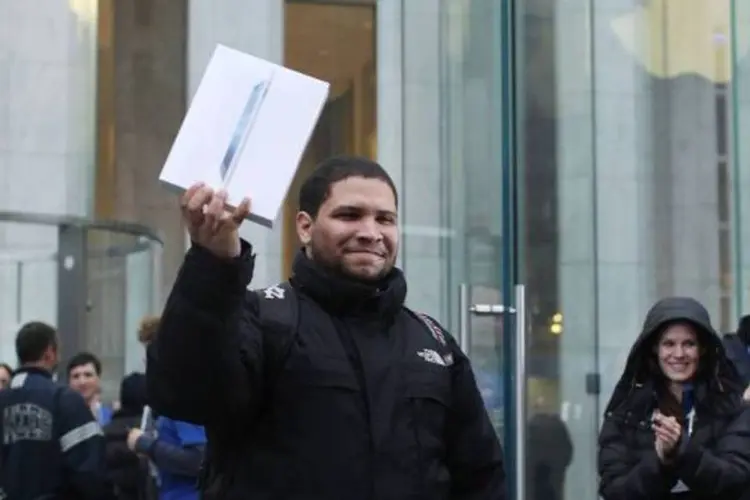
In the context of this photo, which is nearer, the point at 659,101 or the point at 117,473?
the point at 659,101

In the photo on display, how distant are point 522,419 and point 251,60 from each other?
355 cm

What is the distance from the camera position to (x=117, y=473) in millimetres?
8211

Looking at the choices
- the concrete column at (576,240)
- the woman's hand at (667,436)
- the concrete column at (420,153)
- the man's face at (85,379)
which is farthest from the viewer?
the man's face at (85,379)

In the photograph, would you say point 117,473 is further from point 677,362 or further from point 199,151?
point 199,151

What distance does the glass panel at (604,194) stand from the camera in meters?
6.45

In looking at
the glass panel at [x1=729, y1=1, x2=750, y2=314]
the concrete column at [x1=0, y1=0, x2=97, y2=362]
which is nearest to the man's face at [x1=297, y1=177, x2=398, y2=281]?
the glass panel at [x1=729, y1=1, x2=750, y2=314]

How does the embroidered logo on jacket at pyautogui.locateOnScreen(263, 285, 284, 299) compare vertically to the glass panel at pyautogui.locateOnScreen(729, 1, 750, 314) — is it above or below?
below

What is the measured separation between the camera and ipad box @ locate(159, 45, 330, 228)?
2715 mm

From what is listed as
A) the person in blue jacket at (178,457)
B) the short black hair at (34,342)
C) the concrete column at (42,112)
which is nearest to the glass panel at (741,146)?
the person in blue jacket at (178,457)

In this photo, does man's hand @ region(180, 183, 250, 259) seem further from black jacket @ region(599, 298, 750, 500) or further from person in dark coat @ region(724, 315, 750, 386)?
person in dark coat @ region(724, 315, 750, 386)

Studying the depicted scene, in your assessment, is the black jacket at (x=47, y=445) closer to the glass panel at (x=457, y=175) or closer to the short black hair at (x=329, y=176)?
the glass panel at (x=457, y=175)

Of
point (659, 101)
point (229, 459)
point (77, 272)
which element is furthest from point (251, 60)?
point (77, 272)

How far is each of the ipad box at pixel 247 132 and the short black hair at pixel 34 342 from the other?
14.0 ft

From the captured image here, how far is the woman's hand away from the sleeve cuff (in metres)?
2.23
